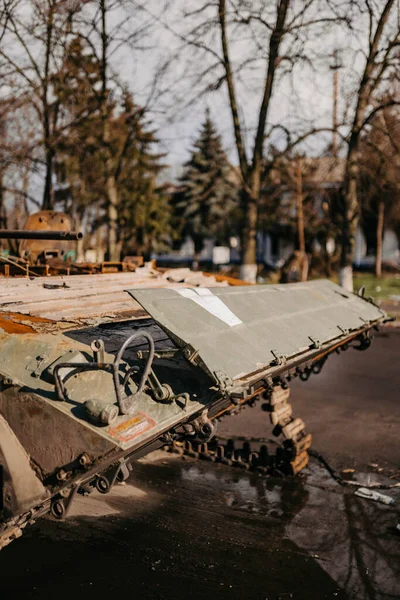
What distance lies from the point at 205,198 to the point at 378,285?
55.1 feet

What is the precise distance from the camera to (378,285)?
31250mm

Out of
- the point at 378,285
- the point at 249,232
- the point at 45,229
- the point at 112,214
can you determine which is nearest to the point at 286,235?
the point at 378,285

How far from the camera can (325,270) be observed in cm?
3638

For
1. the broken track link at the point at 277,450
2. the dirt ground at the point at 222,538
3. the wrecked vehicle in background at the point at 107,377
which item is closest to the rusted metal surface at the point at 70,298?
the wrecked vehicle in background at the point at 107,377

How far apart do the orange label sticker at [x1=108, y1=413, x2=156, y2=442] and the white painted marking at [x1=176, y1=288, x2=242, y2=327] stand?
52.9 inches

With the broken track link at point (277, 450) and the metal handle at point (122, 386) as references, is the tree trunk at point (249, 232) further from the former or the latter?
the metal handle at point (122, 386)

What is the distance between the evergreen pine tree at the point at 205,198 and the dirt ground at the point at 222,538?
36.6m

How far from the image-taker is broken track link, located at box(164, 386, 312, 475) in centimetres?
731

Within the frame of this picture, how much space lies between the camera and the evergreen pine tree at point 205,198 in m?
43.5

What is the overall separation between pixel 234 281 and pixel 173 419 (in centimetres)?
527

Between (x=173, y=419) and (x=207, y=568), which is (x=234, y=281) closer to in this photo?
(x=207, y=568)

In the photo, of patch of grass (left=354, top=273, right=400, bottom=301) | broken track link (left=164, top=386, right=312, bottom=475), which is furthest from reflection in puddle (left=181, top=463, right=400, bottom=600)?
patch of grass (left=354, top=273, right=400, bottom=301)

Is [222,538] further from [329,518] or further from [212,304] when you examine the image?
[212,304]

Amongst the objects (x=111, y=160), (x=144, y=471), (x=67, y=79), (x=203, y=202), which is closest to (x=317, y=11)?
(x=111, y=160)
